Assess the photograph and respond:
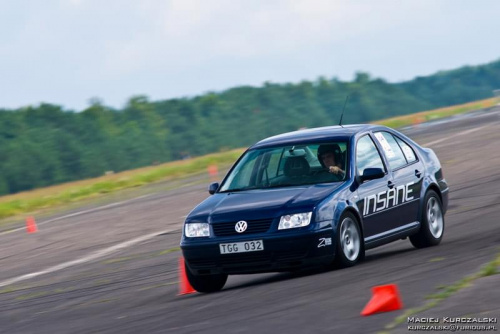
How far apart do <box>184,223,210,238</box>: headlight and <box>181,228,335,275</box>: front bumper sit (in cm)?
10

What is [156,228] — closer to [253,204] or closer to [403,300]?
[253,204]

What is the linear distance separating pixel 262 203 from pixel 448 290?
2.58 metres

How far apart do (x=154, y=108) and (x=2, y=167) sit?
63.3 feet

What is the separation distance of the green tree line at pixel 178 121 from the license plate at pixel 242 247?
3822cm

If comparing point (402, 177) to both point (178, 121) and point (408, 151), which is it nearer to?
point (408, 151)

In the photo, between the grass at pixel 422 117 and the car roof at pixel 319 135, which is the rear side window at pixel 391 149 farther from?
the grass at pixel 422 117

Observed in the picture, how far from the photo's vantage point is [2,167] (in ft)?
156

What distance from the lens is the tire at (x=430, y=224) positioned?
12.0 metres

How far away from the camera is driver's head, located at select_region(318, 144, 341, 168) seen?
11.1 m

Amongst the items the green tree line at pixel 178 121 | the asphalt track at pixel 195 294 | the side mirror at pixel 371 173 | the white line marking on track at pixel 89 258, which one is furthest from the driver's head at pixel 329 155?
the green tree line at pixel 178 121

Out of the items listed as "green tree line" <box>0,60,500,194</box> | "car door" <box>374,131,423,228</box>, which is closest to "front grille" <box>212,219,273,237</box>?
"car door" <box>374,131,423,228</box>

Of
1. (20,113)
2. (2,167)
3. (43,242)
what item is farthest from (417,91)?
(43,242)

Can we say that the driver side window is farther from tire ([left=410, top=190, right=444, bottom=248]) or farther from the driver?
tire ([left=410, top=190, right=444, bottom=248])

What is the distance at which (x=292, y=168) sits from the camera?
11094 millimetres
